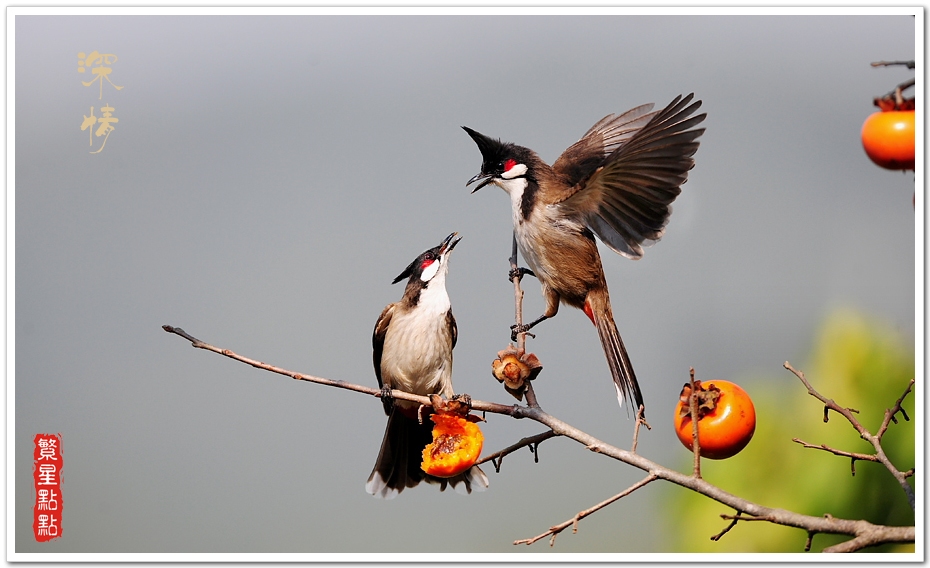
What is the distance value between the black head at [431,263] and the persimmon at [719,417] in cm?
100

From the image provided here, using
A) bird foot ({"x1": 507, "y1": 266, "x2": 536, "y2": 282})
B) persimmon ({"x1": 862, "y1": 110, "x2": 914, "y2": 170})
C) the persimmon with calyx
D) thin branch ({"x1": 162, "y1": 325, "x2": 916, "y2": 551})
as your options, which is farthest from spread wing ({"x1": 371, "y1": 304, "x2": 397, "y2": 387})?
persimmon ({"x1": 862, "y1": 110, "x2": 914, "y2": 170})

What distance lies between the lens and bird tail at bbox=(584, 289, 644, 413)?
2.28 metres

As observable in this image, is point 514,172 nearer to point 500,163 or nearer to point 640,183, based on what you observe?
point 500,163

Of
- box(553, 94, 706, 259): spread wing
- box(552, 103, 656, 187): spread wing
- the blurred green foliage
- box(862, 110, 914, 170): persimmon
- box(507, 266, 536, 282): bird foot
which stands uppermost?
box(552, 103, 656, 187): spread wing

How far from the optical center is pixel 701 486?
5.15ft

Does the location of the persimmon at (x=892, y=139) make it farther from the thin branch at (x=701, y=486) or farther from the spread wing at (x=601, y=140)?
the spread wing at (x=601, y=140)

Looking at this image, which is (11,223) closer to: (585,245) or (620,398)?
(585,245)

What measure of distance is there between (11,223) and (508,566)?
1917 mm

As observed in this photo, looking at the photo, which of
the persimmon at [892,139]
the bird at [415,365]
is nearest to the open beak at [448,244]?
the bird at [415,365]

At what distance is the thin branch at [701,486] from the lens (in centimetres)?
148

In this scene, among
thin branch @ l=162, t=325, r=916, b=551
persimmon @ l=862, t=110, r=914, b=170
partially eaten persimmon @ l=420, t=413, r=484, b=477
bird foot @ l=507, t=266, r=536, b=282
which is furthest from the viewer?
bird foot @ l=507, t=266, r=536, b=282

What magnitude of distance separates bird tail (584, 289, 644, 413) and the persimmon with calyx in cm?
55

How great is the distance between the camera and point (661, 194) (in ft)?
7.31

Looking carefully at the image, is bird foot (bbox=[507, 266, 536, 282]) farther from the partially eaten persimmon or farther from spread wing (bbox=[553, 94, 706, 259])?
the partially eaten persimmon
